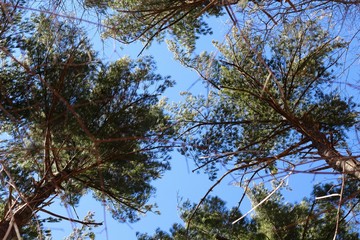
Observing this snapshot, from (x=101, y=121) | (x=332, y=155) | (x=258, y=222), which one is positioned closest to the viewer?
(x=332, y=155)

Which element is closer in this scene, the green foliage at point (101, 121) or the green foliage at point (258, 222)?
the green foliage at point (101, 121)

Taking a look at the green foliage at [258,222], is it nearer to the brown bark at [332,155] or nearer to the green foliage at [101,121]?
the green foliage at [101,121]

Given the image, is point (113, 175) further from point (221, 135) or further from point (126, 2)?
point (126, 2)

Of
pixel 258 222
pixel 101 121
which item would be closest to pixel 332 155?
pixel 101 121

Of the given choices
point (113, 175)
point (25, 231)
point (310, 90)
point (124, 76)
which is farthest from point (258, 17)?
point (25, 231)

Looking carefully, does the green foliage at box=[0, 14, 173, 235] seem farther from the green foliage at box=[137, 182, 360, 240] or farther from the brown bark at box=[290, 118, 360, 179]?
the brown bark at box=[290, 118, 360, 179]

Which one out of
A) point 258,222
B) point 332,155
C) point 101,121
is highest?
point 101,121

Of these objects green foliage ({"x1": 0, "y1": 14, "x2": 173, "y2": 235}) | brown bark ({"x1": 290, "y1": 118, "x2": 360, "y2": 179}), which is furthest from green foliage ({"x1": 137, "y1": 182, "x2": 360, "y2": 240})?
brown bark ({"x1": 290, "y1": 118, "x2": 360, "y2": 179})

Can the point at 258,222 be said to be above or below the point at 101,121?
below

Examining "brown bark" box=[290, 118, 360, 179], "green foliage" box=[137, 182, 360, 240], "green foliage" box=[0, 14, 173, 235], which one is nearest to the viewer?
"brown bark" box=[290, 118, 360, 179]

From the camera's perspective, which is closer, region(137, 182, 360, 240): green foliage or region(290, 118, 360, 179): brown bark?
region(290, 118, 360, 179): brown bark

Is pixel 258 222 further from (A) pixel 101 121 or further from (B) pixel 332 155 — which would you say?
(B) pixel 332 155

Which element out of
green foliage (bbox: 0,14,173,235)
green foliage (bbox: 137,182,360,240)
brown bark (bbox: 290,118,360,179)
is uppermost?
green foliage (bbox: 0,14,173,235)

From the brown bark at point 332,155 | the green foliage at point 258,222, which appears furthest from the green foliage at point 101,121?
the brown bark at point 332,155
